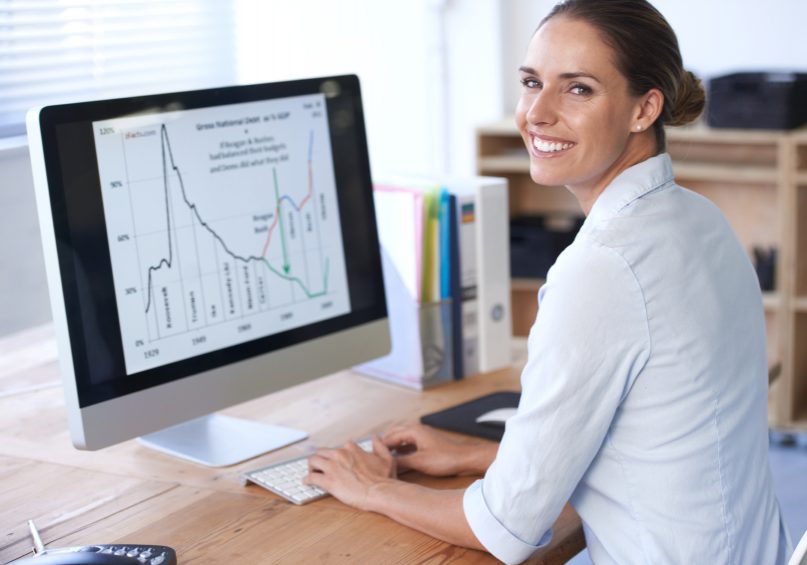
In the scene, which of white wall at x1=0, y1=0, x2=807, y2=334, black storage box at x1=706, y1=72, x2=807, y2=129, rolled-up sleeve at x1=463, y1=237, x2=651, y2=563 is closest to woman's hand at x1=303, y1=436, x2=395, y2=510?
rolled-up sleeve at x1=463, y1=237, x2=651, y2=563

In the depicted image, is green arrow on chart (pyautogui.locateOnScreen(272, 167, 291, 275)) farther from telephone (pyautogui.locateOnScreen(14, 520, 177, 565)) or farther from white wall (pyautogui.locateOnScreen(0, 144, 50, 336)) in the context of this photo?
white wall (pyautogui.locateOnScreen(0, 144, 50, 336))

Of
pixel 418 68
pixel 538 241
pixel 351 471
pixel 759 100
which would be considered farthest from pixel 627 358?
pixel 418 68

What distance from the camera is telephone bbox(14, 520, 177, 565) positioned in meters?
1.17

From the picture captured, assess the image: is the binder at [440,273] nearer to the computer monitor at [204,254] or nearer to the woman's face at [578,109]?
the computer monitor at [204,254]

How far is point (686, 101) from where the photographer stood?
146cm

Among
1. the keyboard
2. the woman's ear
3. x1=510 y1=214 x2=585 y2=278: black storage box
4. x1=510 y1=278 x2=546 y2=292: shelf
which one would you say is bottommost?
x1=510 y1=278 x2=546 y2=292: shelf

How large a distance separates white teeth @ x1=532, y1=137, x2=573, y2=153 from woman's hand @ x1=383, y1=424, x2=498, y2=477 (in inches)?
18.0

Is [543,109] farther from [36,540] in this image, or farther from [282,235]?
[36,540]

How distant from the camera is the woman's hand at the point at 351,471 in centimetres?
149

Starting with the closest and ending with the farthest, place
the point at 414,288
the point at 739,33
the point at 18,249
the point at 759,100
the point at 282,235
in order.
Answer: the point at 282,235
the point at 414,288
the point at 18,249
the point at 759,100
the point at 739,33

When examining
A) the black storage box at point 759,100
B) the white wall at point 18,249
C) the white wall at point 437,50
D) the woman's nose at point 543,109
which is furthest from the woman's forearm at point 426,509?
the black storage box at point 759,100

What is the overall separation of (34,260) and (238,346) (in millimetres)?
1247

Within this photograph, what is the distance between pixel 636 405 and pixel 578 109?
0.39 meters

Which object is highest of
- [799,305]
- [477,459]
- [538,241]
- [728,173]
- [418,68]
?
[418,68]
